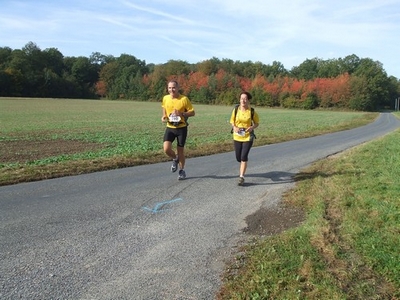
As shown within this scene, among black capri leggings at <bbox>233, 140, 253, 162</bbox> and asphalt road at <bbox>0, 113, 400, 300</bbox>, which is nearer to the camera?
asphalt road at <bbox>0, 113, 400, 300</bbox>

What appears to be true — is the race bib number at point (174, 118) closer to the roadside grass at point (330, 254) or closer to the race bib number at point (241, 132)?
the race bib number at point (241, 132)

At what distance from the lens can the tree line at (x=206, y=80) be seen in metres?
99.0

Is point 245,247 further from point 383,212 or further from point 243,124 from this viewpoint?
point 243,124

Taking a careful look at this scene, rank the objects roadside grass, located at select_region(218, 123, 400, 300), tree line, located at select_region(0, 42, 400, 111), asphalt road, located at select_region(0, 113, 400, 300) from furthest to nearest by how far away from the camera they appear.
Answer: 1. tree line, located at select_region(0, 42, 400, 111)
2. asphalt road, located at select_region(0, 113, 400, 300)
3. roadside grass, located at select_region(218, 123, 400, 300)

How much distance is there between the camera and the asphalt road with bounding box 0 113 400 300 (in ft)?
10.7

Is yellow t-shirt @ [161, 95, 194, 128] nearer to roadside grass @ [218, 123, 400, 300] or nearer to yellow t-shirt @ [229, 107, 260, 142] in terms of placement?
yellow t-shirt @ [229, 107, 260, 142]

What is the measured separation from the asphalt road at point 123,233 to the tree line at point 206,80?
318 feet

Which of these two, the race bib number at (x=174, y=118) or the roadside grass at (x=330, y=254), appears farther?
the race bib number at (x=174, y=118)

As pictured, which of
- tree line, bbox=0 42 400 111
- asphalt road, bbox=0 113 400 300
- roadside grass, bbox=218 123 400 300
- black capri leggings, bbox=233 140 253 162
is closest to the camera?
roadside grass, bbox=218 123 400 300

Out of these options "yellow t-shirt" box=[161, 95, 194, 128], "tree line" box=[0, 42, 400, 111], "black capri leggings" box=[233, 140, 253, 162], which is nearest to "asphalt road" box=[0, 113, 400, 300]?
"black capri leggings" box=[233, 140, 253, 162]

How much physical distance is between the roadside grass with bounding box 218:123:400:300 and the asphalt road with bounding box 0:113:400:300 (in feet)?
1.14

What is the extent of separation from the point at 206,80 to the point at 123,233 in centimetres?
10879

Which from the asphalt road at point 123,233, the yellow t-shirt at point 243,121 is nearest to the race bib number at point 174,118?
the yellow t-shirt at point 243,121

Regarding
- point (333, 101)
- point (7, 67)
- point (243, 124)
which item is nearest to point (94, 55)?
point (7, 67)
